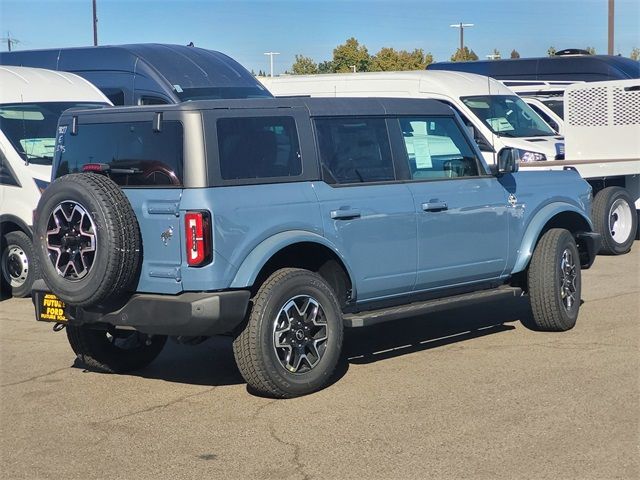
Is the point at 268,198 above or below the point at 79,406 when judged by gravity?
above

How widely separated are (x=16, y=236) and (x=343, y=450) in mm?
6573

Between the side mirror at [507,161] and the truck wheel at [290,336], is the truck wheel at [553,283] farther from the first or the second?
the truck wheel at [290,336]

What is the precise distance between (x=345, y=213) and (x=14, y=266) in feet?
18.0

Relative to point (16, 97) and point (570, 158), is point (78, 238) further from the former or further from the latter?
point (570, 158)

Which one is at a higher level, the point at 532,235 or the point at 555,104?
the point at 555,104

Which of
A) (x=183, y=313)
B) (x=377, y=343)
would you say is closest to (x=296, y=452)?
(x=183, y=313)

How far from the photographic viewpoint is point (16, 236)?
1118 centimetres

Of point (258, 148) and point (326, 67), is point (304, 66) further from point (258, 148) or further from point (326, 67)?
point (258, 148)

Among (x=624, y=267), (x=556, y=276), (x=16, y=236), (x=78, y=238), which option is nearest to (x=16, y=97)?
(x=16, y=236)

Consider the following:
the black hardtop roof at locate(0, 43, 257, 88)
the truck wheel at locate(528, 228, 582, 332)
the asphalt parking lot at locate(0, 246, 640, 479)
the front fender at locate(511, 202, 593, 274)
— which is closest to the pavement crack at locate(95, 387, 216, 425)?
the asphalt parking lot at locate(0, 246, 640, 479)

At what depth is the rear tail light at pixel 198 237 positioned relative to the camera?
631cm

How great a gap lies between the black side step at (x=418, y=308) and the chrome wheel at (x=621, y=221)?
607 centimetres

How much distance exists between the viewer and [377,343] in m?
8.52

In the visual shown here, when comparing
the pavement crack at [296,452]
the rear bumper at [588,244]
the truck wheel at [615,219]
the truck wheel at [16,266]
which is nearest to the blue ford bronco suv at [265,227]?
the pavement crack at [296,452]
